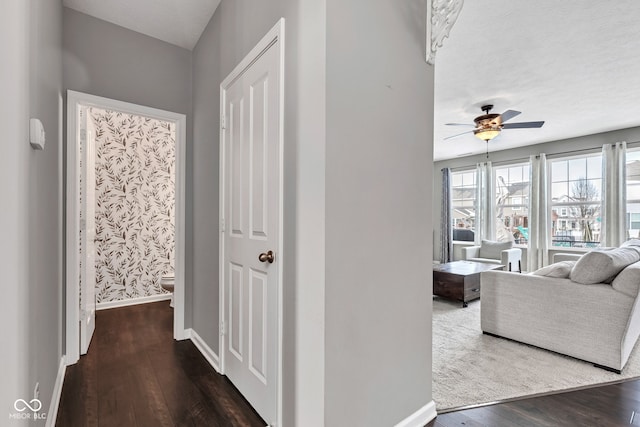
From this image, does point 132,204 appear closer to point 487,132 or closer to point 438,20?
point 438,20

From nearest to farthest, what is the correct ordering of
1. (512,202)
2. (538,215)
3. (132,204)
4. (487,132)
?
(487,132), (132,204), (538,215), (512,202)

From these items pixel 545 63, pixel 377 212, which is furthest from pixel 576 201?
pixel 377 212

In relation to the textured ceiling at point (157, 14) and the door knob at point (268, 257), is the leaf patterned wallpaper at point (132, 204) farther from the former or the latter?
the door knob at point (268, 257)

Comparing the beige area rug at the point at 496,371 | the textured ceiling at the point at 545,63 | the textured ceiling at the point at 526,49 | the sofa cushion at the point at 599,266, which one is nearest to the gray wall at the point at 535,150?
the textured ceiling at the point at 545,63

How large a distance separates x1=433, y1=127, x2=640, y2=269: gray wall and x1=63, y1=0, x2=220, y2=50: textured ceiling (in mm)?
6115

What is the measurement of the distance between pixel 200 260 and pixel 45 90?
156 centimetres

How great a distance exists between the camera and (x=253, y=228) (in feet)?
5.90

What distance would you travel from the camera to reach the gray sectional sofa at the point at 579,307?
2.26m

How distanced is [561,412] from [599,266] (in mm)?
1188

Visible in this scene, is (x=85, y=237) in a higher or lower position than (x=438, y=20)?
lower

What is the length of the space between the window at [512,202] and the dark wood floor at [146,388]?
20.8 feet

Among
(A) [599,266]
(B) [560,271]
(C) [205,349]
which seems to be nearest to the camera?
(A) [599,266]

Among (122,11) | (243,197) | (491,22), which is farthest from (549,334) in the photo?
(122,11)

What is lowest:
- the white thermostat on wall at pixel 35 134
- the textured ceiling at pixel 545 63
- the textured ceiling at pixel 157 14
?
the white thermostat on wall at pixel 35 134
